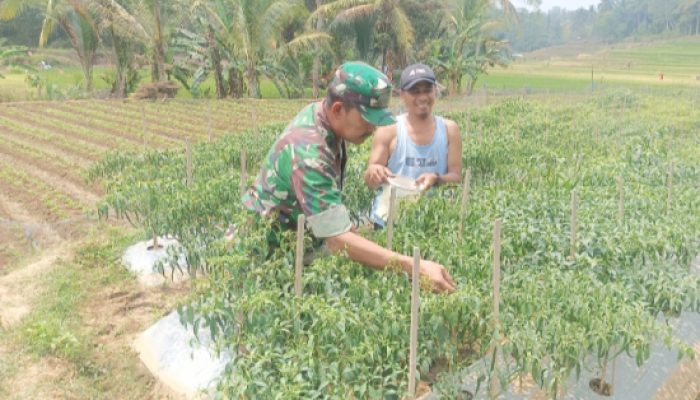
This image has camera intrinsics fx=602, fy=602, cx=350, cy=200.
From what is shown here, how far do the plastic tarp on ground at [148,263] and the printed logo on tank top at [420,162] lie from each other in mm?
2089

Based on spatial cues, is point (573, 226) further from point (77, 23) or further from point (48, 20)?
point (48, 20)

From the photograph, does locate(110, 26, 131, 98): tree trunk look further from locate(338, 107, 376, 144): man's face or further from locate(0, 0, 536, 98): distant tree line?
locate(338, 107, 376, 144): man's face

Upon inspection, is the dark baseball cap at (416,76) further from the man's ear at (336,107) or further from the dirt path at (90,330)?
the dirt path at (90,330)

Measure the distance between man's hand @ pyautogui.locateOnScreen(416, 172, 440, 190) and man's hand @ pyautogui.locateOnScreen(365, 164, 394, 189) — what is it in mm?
186

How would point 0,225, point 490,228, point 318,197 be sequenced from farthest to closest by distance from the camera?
point 0,225
point 490,228
point 318,197

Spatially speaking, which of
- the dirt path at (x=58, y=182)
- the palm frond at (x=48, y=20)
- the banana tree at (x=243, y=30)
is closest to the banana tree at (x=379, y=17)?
the banana tree at (x=243, y=30)

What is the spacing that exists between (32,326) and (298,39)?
54.1ft

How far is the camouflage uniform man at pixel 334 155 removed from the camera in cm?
219

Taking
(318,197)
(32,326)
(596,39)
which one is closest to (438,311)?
(318,197)

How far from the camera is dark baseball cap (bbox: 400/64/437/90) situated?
3.49 m

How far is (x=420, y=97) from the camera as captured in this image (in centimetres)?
361

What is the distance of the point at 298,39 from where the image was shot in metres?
19.4

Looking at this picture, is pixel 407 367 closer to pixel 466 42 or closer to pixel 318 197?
pixel 318 197

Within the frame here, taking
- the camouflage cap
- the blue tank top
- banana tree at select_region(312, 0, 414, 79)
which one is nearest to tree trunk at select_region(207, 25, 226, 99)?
banana tree at select_region(312, 0, 414, 79)
